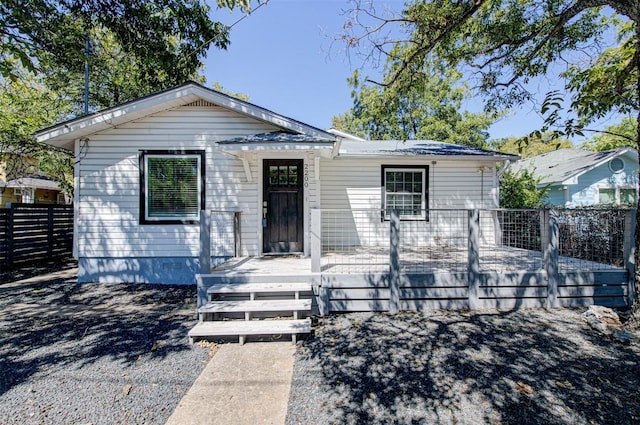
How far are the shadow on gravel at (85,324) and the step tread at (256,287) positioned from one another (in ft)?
2.23

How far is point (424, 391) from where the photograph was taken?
2699 mm

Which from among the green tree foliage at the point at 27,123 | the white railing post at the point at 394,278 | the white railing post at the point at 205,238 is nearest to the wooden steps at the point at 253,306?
the white railing post at the point at 205,238

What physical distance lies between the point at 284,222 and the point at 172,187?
97.1 inches

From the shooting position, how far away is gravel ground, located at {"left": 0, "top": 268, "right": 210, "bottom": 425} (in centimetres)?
252

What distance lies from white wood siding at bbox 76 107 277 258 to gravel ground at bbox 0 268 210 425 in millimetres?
1058

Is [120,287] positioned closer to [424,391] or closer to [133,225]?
[133,225]

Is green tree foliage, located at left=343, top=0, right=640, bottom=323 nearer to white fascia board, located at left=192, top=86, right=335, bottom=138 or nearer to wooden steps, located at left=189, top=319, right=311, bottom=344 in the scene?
white fascia board, located at left=192, top=86, right=335, bottom=138

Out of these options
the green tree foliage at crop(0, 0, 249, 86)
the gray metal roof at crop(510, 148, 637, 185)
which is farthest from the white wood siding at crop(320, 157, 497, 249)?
the gray metal roof at crop(510, 148, 637, 185)

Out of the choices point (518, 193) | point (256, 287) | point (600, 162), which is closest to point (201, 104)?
point (256, 287)

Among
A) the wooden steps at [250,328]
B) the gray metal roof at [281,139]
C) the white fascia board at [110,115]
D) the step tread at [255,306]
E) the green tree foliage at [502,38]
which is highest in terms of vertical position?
the green tree foliage at [502,38]

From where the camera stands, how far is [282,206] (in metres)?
6.43

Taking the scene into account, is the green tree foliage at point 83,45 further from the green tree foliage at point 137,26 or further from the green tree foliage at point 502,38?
the green tree foliage at point 502,38

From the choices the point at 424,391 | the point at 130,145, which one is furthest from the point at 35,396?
the point at 130,145

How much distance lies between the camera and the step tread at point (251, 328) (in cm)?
372
